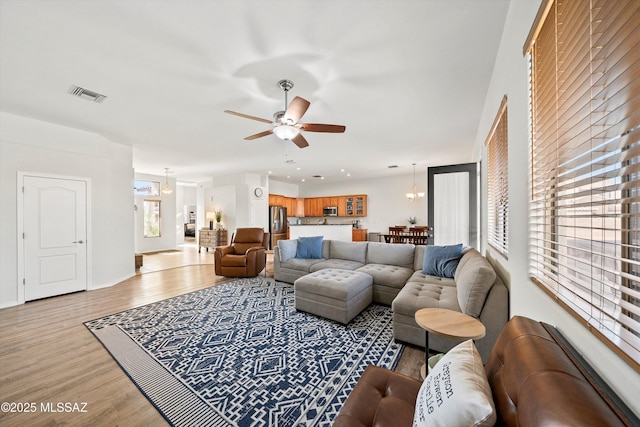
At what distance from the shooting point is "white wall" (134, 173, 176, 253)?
26.1ft

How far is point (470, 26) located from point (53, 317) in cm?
546

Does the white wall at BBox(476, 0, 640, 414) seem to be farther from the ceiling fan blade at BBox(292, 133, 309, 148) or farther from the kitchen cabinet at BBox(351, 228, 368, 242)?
the kitchen cabinet at BBox(351, 228, 368, 242)

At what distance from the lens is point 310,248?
4684 mm

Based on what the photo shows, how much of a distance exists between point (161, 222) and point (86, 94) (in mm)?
6593

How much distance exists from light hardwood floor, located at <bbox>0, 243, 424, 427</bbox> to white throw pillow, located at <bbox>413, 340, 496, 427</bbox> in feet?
3.98

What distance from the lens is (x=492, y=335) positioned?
2.00 m

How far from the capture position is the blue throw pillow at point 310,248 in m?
4.66

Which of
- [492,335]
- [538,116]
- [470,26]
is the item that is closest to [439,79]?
[470,26]

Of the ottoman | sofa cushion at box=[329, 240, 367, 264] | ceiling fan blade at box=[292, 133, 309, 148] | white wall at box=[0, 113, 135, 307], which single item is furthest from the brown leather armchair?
ceiling fan blade at box=[292, 133, 309, 148]

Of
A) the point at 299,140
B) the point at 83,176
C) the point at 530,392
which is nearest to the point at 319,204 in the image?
the point at 299,140

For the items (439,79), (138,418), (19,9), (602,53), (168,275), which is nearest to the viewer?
(602,53)

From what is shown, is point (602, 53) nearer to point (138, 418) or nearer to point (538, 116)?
point (538, 116)

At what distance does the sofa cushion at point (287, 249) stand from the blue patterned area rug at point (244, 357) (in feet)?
3.73

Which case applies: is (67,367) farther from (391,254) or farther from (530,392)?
(391,254)
